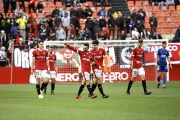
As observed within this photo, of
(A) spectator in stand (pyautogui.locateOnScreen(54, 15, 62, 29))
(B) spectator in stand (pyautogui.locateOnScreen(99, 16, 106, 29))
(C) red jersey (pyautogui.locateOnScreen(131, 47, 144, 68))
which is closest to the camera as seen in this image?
(C) red jersey (pyautogui.locateOnScreen(131, 47, 144, 68))

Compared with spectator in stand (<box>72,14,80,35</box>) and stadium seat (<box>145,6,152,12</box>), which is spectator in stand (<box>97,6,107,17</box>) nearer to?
spectator in stand (<box>72,14,80,35</box>)

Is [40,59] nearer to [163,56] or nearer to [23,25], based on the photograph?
[163,56]

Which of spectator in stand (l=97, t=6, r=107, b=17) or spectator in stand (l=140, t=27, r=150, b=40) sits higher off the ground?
spectator in stand (l=97, t=6, r=107, b=17)

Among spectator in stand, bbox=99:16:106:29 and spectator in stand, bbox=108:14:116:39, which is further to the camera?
spectator in stand, bbox=108:14:116:39

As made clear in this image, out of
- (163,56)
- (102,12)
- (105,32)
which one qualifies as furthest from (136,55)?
(102,12)

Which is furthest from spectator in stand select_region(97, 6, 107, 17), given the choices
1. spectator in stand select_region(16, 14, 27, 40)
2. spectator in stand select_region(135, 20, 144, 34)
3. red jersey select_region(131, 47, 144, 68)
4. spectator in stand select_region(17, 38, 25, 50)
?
red jersey select_region(131, 47, 144, 68)

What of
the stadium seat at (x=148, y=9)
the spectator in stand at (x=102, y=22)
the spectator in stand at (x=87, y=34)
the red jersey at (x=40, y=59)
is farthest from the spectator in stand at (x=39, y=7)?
the red jersey at (x=40, y=59)

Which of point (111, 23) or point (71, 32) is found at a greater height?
point (111, 23)

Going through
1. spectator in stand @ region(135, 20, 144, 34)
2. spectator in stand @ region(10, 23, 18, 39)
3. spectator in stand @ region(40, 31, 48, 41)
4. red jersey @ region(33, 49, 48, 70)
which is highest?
spectator in stand @ region(135, 20, 144, 34)

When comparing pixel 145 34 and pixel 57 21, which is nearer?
pixel 57 21

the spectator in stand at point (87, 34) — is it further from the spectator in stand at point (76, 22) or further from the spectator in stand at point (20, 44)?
the spectator in stand at point (20, 44)

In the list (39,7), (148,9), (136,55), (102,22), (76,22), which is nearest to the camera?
(136,55)

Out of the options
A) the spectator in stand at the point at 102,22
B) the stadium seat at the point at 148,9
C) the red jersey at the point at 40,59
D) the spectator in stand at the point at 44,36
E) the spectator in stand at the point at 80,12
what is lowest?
the red jersey at the point at 40,59

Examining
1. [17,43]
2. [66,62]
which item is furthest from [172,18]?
[17,43]
